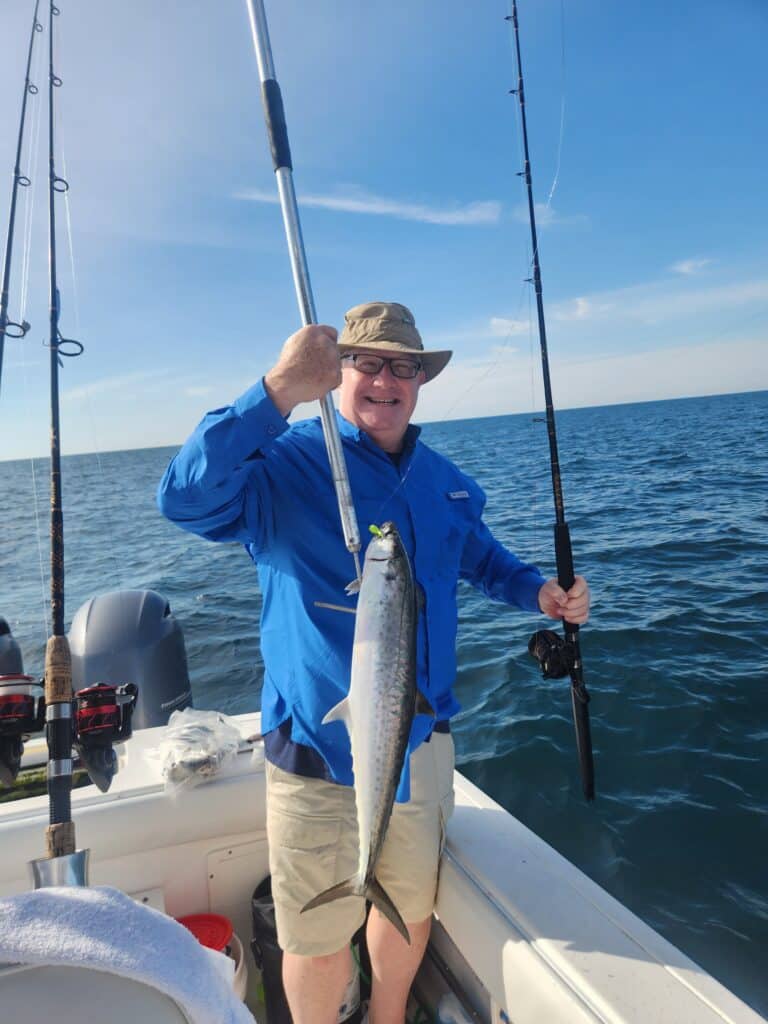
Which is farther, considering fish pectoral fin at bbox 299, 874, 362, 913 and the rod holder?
fish pectoral fin at bbox 299, 874, 362, 913

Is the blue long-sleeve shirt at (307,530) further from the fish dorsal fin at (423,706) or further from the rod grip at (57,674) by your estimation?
the rod grip at (57,674)

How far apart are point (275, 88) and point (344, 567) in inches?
75.4

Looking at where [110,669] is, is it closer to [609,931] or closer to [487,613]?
[609,931]

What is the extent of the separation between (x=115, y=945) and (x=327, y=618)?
1.58 metres

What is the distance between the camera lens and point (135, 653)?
4.99 m

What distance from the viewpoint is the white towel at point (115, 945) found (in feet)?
2.84

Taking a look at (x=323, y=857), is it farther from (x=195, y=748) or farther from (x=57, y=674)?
(x=57, y=674)

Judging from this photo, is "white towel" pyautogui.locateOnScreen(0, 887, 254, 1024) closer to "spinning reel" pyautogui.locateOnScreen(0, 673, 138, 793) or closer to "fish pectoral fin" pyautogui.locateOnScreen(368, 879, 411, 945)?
"fish pectoral fin" pyautogui.locateOnScreen(368, 879, 411, 945)

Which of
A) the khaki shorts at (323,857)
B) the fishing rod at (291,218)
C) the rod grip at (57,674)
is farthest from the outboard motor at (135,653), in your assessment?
the fishing rod at (291,218)

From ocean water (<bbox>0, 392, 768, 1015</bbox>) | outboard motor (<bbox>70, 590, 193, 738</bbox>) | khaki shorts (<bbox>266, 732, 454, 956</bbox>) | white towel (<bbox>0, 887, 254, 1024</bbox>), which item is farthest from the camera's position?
outboard motor (<bbox>70, 590, 193, 738</bbox>)

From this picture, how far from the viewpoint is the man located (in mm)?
2277

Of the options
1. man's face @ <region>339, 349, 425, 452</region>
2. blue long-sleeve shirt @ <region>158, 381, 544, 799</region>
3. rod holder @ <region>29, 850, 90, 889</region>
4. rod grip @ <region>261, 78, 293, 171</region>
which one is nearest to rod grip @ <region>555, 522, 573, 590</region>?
blue long-sleeve shirt @ <region>158, 381, 544, 799</region>

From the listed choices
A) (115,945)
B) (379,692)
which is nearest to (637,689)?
(379,692)

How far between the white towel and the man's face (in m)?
2.10
